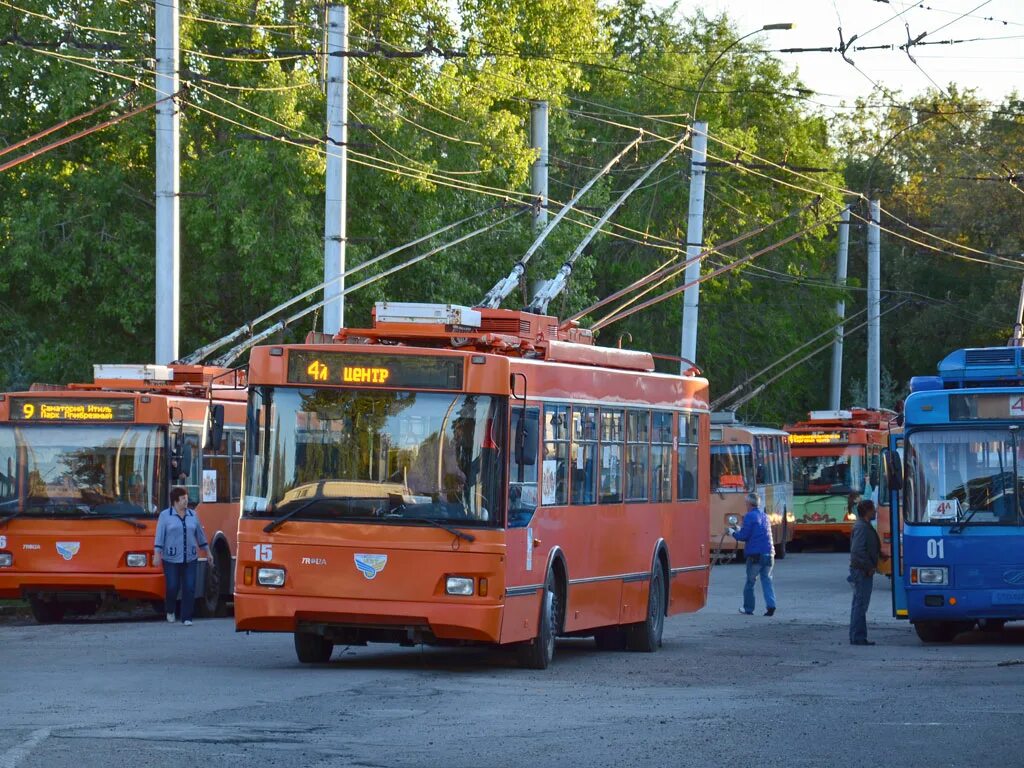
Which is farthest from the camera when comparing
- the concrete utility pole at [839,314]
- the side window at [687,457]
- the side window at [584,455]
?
the concrete utility pole at [839,314]

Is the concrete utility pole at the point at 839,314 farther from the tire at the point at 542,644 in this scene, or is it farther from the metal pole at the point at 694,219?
the tire at the point at 542,644

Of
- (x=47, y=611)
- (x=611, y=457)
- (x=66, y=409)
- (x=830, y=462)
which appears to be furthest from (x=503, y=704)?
(x=830, y=462)

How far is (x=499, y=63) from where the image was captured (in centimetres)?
4253

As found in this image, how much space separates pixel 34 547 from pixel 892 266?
50.9 meters

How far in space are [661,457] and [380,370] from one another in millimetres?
4999

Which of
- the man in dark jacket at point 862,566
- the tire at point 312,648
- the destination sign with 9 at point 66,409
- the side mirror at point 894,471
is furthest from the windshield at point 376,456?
the destination sign with 9 at point 66,409

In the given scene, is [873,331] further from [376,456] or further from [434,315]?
[376,456]

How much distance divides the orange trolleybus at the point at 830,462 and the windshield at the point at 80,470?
27325 millimetres

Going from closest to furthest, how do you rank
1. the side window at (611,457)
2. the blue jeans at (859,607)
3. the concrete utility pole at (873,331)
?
the side window at (611,457), the blue jeans at (859,607), the concrete utility pole at (873,331)

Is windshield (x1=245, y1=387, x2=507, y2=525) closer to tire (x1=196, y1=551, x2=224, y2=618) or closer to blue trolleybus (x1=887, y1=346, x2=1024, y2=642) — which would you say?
blue trolleybus (x1=887, y1=346, x2=1024, y2=642)

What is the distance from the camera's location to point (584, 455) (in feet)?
58.1

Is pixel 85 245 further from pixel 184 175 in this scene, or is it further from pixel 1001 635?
pixel 1001 635

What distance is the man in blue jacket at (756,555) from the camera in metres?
25.8

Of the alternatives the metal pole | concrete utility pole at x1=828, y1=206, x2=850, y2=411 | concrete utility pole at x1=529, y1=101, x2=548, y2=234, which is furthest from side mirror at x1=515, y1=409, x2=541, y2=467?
concrete utility pole at x1=828, y1=206, x2=850, y2=411
